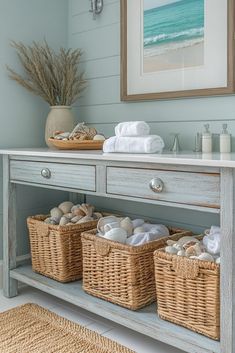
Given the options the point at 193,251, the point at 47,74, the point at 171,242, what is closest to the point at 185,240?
the point at 171,242

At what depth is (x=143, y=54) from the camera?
2135mm

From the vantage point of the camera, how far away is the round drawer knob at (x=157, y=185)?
1.50 metres

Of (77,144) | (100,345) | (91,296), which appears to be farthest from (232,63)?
(100,345)

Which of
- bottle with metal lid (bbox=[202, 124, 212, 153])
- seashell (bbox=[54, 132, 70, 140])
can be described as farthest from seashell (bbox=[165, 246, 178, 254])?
seashell (bbox=[54, 132, 70, 140])

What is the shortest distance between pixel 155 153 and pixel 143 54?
0.70 metres

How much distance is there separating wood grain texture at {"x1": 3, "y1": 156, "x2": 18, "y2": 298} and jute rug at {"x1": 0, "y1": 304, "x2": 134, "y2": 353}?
0.21 m

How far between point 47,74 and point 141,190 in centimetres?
112

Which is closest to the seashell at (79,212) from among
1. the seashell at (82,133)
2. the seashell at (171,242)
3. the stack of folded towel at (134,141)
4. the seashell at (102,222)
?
the seashell at (102,222)

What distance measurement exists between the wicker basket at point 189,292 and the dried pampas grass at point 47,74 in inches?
46.6

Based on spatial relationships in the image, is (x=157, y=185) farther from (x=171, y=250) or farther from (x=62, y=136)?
(x=62, y=136)

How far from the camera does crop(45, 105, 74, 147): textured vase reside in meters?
2.30

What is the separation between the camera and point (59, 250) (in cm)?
199

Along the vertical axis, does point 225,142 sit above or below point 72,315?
above

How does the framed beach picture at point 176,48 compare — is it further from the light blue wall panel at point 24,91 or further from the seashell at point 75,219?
the seashell at point 75,219
